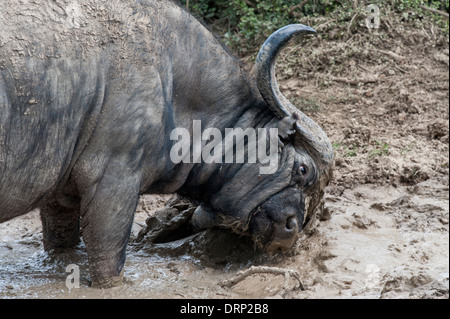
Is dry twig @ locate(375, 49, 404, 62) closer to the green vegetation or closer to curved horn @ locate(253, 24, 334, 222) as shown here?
the green vegetation

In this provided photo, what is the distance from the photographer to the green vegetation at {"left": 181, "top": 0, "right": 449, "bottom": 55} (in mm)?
9336

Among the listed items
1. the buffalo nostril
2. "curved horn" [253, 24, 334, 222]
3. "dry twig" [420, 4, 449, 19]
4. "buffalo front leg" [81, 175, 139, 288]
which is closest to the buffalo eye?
"curved horn" [253, 24, 334, 222]

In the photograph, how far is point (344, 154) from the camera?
24.6ft

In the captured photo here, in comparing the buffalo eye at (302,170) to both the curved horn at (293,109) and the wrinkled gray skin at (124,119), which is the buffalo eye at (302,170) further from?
the curved horn at (293,109)

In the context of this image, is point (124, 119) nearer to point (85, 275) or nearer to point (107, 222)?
point (107, 222)

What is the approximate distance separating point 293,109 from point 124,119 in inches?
58.8

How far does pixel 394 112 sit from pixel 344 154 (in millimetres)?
1111

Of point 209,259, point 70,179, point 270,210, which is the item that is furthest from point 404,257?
point 70,179

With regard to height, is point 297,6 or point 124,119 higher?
point 297,6

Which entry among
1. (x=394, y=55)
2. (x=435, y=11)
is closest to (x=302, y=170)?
(x=394, y=55)

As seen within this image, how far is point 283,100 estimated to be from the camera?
17.8 feet

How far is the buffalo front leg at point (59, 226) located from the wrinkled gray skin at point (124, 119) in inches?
31.4

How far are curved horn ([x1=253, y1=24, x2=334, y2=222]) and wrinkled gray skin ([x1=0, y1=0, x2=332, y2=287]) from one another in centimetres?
1
